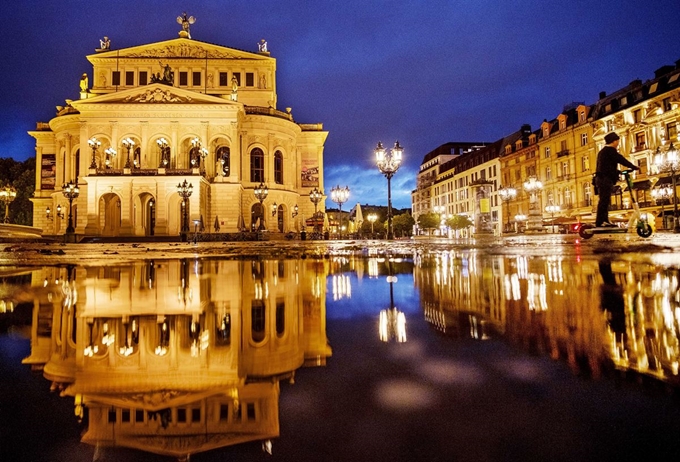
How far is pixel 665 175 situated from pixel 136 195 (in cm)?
3887

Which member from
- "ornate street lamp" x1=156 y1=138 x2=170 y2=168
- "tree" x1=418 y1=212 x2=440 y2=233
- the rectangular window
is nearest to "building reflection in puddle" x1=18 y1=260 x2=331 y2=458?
"ornate street lamp" x1=156 y1=138 x2=170 y2=168

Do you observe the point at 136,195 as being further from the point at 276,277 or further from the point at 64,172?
the point at 276,277

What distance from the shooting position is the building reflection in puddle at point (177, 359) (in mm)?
897

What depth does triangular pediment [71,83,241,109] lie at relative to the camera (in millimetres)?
33625

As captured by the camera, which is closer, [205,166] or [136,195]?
[136,195]

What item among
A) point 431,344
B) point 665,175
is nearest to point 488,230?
point 665,175

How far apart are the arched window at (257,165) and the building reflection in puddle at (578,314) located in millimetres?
37226

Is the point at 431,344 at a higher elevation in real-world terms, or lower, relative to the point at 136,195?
lower

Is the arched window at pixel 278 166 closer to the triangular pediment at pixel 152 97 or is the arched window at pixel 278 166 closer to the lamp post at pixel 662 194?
the triangular pediment at pixel 152 97

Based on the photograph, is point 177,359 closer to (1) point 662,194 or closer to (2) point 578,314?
(2) point 578,314

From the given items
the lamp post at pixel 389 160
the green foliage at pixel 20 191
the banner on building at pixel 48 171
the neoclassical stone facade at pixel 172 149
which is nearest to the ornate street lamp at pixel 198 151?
the neoclassical stone facade at pixel 172 149

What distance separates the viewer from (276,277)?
13.0 feet

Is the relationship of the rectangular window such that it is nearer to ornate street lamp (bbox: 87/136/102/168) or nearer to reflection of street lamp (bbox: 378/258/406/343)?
ornate street lamp (bbox: 87/136/102/168)

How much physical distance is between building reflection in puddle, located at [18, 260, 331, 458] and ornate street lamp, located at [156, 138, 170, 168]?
106 ft
